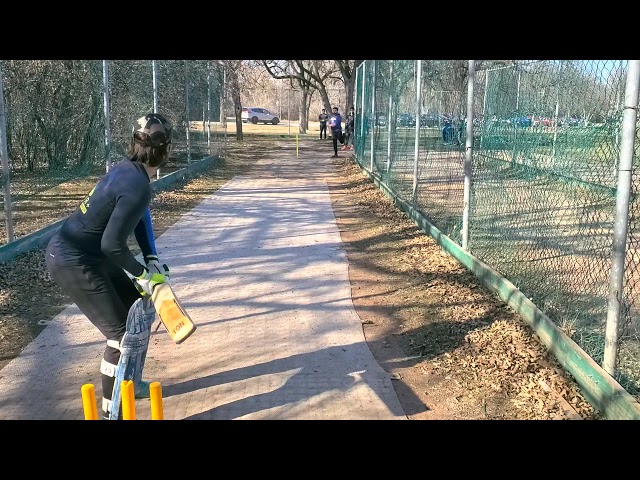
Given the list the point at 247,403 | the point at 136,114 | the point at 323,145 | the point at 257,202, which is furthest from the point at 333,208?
the point at 323,145

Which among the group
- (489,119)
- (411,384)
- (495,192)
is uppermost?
(489,119)

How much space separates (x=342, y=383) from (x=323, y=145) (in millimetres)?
28582

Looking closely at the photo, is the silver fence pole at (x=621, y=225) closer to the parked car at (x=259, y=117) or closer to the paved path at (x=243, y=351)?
the paved path at (x=243, y=351)

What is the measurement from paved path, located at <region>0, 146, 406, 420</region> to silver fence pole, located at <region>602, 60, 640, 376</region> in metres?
1.29

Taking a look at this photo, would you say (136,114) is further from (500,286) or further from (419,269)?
(500,286)

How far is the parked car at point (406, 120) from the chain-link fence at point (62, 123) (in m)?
5.07

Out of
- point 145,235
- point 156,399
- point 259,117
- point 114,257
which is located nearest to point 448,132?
point 145,235

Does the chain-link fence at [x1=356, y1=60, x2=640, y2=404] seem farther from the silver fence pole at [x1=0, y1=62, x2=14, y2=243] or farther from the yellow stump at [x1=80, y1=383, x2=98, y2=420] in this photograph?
the silver fence pole at [x1=0, y1=62, x2=14, y2=243]

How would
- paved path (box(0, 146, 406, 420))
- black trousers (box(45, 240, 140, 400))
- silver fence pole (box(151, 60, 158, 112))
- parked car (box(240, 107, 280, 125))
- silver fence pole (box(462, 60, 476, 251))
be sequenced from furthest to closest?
1. parked car (box(240, 107, 280, 125))
2. silver fence pole (box(151, 60, 158, 112))
3. silver fence pole (box(462, 60, 476, 251))
4. paved path (box(0, 146, 406, 420))
5. black trousers (box(45, 240, 140, 400))

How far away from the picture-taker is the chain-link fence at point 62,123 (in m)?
10.1

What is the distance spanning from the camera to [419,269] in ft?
22.5

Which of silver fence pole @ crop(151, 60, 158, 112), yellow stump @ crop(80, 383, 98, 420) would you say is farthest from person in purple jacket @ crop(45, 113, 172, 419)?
silver fence pole @ crop(151, 60, 158, 112)

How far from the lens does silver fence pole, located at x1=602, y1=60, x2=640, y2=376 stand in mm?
3512

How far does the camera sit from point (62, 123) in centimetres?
1138
